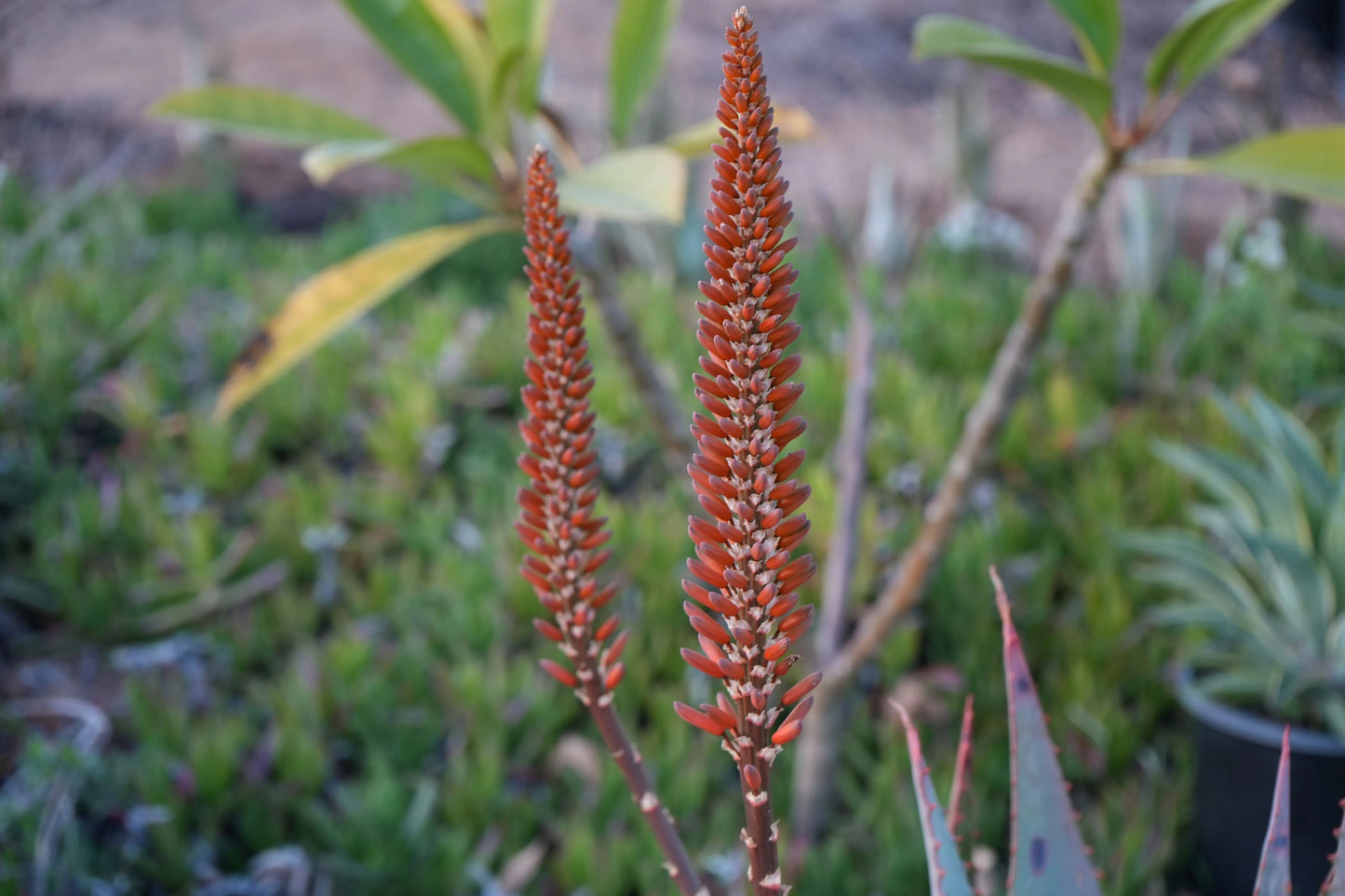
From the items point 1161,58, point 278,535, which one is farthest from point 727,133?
point 278,535

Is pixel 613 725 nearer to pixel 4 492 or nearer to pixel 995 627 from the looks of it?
pixel 995 627

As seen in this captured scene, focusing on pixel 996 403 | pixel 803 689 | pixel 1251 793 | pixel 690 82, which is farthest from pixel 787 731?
pixel 690 82

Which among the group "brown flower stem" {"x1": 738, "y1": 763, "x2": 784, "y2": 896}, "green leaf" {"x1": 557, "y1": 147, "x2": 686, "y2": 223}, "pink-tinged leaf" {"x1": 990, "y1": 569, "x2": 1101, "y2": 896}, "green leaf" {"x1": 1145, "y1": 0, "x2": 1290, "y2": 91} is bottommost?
"pink-tinged leaf" {"x1": 990, "y1": 569, "x2": 1101, "y2": 896}

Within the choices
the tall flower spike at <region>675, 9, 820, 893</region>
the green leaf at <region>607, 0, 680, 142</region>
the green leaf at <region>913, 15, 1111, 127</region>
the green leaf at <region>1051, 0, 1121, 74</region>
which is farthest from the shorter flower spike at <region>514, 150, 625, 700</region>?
the green leaf at <region>607, 0, 680, 142</region>

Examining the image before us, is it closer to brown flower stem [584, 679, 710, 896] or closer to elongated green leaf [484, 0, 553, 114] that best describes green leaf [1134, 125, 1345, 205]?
elongated green leaf [484, 0, 553, 114]

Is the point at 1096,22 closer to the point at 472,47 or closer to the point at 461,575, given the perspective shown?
the point at 472,47

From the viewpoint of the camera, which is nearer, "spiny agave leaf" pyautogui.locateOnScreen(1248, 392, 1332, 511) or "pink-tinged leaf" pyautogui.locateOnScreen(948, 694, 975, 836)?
"pink-tinged leaf" pyautogui.locateOnScreen(948, 694, 975, 836)
